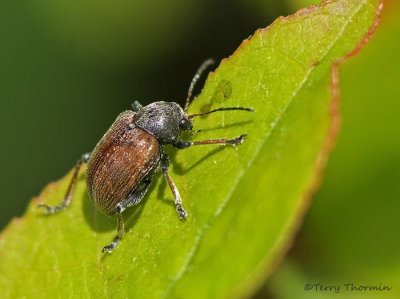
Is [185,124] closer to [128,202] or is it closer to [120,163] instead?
[120,163]

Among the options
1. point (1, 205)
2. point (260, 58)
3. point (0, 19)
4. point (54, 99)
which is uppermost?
point (0, 19)

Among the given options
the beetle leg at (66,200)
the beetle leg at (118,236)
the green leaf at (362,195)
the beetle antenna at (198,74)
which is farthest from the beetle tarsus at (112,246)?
the beetle antenna at (198,74)

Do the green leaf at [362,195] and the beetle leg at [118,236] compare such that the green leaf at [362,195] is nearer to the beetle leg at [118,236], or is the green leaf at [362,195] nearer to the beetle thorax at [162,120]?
the beetle leg at [118,236]

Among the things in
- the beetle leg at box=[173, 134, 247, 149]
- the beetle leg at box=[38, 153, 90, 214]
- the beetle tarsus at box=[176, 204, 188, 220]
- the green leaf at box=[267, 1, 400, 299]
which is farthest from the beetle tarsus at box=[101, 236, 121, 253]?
the green leaf at box=[267, 1, 400, 299]

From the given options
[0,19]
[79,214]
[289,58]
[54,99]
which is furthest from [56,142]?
[289,58]

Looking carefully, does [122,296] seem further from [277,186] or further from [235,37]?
[235,37]

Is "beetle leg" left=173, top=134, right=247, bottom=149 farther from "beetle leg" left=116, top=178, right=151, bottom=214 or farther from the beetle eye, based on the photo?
"beetle leg" left=116, top=178, right=151, bottom=214
